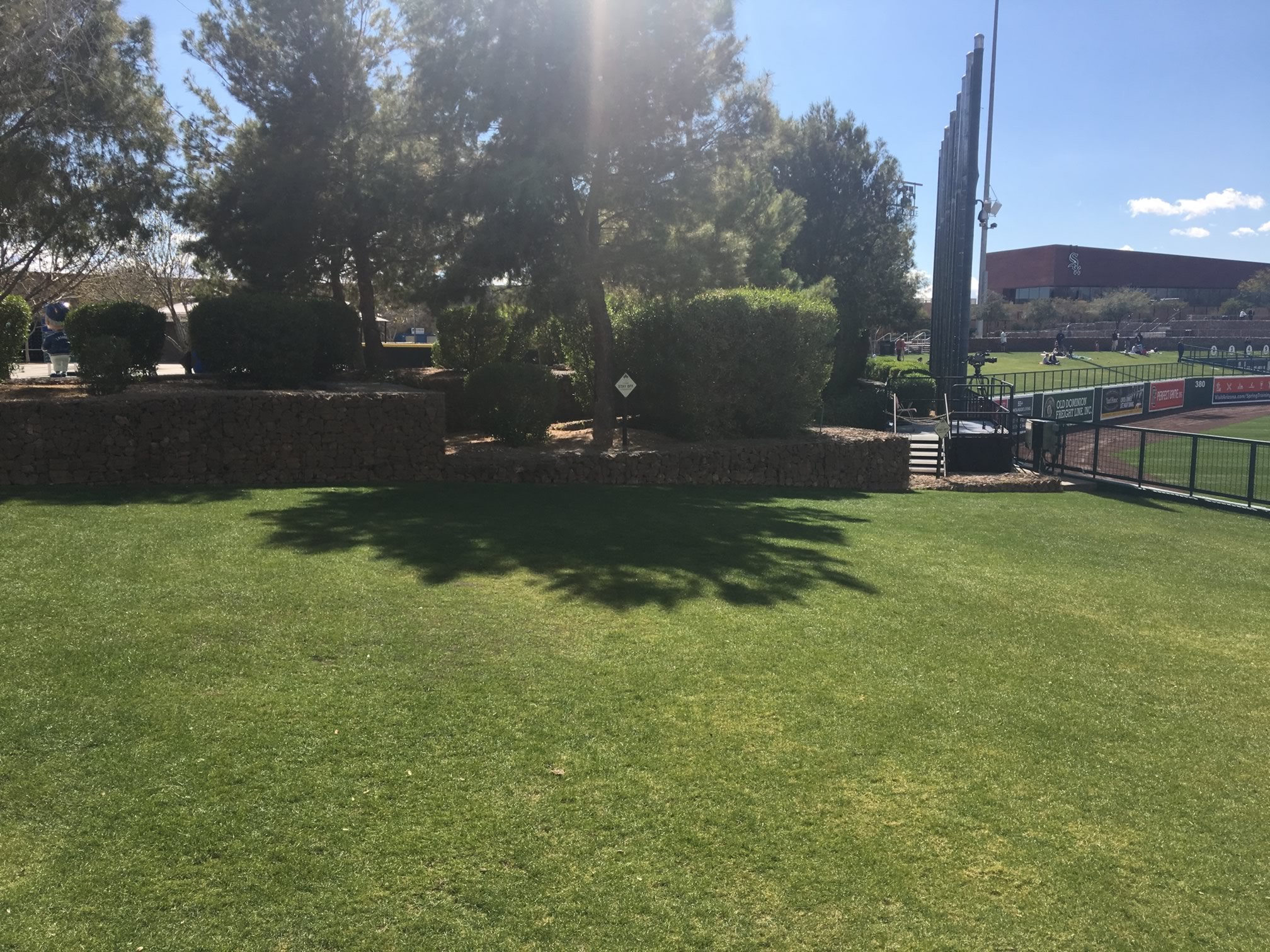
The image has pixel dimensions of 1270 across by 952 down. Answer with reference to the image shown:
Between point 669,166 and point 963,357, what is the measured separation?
18302 mm

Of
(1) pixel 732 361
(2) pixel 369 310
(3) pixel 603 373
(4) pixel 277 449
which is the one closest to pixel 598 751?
(4) pixel 277 449

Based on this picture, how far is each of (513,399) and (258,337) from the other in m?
4.68

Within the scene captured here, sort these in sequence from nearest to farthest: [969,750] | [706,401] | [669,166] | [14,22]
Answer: [969,750]
[14,22]
[669,166]
[706,401]

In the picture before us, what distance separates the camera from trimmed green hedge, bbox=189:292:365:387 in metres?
15.5

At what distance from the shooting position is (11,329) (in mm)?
14453

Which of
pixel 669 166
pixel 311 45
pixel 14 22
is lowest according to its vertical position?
pixel 669 166

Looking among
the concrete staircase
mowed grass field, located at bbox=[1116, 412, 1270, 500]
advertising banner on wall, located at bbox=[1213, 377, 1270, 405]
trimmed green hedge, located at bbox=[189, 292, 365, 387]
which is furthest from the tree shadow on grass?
advertising banner on wall, located at bbox=[1213, 377, 1270, 405]

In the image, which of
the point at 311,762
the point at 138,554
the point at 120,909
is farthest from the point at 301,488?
the point at 120,909

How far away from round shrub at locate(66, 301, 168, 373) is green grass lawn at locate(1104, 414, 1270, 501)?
62.7ft

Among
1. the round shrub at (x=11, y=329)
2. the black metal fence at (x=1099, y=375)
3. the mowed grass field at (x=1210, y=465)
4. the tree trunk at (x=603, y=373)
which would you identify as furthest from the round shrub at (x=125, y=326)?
the black metal fence at (x=1099, y=375)

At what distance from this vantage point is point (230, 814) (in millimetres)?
4547

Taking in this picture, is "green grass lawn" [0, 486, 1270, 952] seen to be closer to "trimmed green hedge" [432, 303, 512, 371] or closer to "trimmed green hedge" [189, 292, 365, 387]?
"trimmed green hedge" [189, 292, 365, 387]

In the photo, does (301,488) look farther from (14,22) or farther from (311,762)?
(311,762)

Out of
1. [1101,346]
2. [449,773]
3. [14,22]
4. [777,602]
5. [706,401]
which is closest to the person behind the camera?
[449,773]
